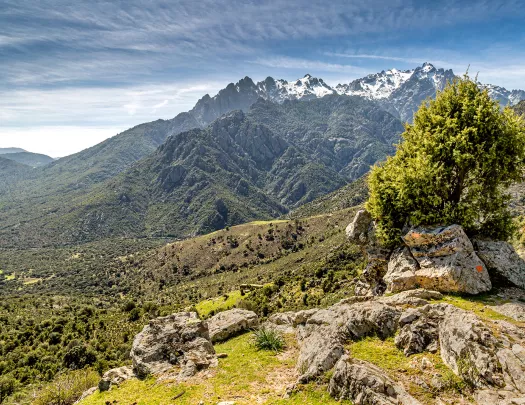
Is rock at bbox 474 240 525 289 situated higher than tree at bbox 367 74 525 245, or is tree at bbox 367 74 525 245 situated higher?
tree at bbox 367 74 525 245

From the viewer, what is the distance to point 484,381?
9.87 m

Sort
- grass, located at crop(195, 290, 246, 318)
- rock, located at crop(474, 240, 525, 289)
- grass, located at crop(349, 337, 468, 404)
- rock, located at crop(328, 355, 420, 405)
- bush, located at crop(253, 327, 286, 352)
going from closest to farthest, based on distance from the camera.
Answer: rock, located at crop(328, 355, 420, 405)
grass, located at crop(349, 337, 468, 404)
rock, located at crop(474, 240, 525, 289)
bush, located at crop(253, 327, 286, 352)
grass, located at crop(195, 290, 246, 318)

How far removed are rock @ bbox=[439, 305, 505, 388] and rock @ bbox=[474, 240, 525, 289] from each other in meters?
7.19

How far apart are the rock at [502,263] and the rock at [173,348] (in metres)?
16.4

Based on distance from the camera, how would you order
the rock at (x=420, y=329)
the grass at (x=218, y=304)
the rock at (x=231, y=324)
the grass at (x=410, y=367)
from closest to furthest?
the grass at (x=410, y=367) → the rock at (x=420, y=329) → the rock at (x=231, y=324) → the grass at (x=218, y=304)

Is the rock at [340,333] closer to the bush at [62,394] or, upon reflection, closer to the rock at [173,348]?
the rock at [173,348]

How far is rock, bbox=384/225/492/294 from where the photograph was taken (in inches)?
672

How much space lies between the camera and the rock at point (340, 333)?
13.1 meters

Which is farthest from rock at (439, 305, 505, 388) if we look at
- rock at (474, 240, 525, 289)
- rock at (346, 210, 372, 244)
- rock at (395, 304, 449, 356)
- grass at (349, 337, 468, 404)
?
rock at (346, 210, 372, 244)

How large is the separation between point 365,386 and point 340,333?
16.4 feet

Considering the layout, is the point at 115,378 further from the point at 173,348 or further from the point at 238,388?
the point at 238,388

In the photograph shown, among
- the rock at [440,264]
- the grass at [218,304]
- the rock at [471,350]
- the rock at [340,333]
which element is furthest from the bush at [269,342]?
the grass at [218,304]

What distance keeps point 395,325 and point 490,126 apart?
516 inches

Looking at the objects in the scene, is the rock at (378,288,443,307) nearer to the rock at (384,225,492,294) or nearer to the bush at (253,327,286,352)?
the rock at (384,225,492,294)
